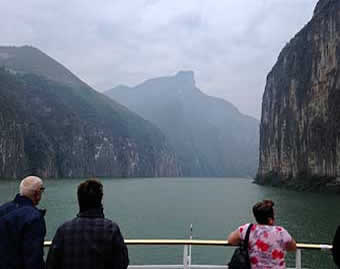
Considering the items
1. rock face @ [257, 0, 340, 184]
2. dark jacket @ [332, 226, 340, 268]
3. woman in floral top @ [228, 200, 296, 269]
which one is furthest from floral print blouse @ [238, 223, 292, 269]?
rock face @ [257, 0, 340, 184]

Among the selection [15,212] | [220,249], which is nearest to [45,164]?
[220,249]

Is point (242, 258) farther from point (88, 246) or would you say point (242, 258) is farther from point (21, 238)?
point (21, 238)

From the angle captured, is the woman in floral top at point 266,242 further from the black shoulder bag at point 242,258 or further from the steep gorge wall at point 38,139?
Answer: the steep gorge wall at point 38,139

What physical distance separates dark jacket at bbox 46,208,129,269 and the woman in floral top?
117cm

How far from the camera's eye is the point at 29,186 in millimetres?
3910

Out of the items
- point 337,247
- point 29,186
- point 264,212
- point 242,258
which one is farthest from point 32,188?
point 337,247

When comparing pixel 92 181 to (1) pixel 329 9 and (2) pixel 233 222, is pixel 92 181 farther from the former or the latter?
(1) pixel 329 9

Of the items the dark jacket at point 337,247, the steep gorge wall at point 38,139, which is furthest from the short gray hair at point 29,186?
the steep gorge wall at point 38,139

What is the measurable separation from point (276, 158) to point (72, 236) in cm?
11775

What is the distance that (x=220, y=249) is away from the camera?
64.0 ft

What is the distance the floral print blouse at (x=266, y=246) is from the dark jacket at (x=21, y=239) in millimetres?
1927

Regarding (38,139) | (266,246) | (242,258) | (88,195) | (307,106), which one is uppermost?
(307,106)

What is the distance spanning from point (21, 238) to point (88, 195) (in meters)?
0.71

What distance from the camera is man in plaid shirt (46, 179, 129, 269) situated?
137 inches
